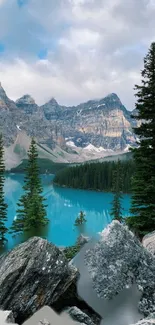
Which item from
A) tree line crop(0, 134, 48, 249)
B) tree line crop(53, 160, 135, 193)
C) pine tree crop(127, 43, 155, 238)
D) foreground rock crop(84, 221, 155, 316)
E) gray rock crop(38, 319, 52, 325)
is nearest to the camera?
gray rock crop(38, 319, 52, 325)

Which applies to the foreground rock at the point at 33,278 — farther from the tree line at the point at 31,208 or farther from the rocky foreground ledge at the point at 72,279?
the tree line at the point at 31,208

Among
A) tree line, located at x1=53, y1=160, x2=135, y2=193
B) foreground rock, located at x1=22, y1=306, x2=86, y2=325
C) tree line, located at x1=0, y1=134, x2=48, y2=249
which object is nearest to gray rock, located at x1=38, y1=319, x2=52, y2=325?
foreground rock, located at x1=22, y1=306, x2=86, y2=325

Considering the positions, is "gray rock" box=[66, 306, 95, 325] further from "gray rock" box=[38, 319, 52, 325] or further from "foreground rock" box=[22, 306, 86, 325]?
"gray rock" box=[38, 319, 52, 325]

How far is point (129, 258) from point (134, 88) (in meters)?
13.3

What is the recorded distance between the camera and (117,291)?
27.0ft

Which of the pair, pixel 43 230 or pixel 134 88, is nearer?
pixel 134 88

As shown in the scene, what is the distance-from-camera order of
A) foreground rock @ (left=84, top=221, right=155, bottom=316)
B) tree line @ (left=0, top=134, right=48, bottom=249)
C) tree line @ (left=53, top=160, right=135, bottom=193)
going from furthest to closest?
tree line @ (left=53, top=160, right=135, bottom=193), tree line @ (left=0, top=134, right=48, bottom=249), foreground rock @ (left=84, top=221, right=155, bottom=316)

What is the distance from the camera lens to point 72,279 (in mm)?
8539

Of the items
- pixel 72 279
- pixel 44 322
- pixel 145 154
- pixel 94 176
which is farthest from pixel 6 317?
pixel 94 176

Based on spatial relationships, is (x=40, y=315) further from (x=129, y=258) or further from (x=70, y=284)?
(x=129, y=258)

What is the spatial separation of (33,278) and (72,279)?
3.56ft

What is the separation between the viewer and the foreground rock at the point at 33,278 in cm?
784

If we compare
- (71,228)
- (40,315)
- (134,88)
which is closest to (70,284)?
(40,315)

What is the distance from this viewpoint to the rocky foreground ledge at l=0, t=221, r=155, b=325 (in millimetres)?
7859
